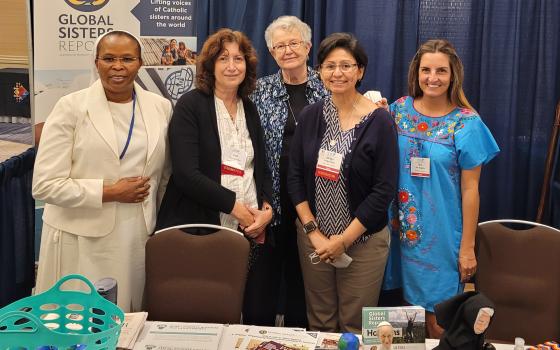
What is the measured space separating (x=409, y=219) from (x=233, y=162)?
0.83 metres

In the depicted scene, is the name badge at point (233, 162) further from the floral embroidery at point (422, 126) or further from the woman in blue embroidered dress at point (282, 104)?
the floral embroidery at point (422, 126)

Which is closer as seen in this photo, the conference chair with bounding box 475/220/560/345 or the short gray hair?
the conference chair with bounding box 475/220/560/345

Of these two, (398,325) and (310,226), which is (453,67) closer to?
(310,226)

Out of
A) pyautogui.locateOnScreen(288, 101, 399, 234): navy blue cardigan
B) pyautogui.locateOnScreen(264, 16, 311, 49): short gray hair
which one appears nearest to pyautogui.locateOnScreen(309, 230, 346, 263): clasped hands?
pyautogui.locateOnScreen(288, 101, 399, 234): navy blue cardigan

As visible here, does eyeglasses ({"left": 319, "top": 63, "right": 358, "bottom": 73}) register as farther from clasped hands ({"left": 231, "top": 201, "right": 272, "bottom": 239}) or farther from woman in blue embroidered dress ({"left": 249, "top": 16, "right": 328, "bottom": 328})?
clasped hands ({"left": 231, "top": 201, "right": 272, "bottom": 239})

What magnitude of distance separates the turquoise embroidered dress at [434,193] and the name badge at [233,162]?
705mm

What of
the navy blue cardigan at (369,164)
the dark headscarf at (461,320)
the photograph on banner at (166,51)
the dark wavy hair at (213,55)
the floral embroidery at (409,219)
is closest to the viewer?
the dark headscarf at (461,320)

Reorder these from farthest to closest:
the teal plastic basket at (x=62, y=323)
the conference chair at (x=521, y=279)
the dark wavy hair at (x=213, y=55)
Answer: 1. the dark wavy hair at (x=213, y=55)
2. the conference chair at (x=521, y=279)
3. the teal plastic basket at (x=62, y=323)

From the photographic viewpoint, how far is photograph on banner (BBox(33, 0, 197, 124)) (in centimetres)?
311

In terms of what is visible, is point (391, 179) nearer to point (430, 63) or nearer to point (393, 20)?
point (430, 63)

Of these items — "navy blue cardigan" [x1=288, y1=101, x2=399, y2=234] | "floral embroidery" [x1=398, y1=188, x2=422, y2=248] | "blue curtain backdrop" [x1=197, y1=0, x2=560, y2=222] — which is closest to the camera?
"navy blue cardigan" [x1=288, y1=101, x2=399, y2=234]

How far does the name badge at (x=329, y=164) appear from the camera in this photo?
245 centimetres

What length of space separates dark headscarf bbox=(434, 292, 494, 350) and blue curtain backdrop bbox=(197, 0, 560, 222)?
204 centimetres

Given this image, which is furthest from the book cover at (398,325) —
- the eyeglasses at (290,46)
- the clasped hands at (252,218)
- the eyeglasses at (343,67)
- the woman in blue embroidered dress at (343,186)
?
the eyeglasses at (290,46)
